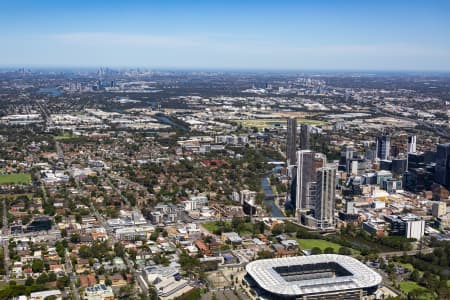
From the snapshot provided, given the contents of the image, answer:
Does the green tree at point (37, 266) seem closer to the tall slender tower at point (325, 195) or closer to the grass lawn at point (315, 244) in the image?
the grass lawn at point (315, 244)

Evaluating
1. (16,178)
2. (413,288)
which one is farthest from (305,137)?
(16,178)

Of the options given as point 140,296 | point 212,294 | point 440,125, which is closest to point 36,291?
point 140,296

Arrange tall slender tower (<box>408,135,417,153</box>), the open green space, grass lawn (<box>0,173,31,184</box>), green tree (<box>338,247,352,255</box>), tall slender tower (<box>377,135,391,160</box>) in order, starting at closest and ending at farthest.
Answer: green tree (<box>338,247,352,255</box>) < grass lawn (<box>0,173,31,184</box>) < tall slender tower (<box>377,135,391,160</box>) < tall slender tower (<box>408,135,417,153</box>) < the open green space

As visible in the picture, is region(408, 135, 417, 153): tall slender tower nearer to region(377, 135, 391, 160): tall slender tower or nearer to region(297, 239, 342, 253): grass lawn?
region(377, 135, 391, 160): tall slender tower

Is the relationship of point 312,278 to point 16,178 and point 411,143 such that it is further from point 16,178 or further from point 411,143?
point 411,143

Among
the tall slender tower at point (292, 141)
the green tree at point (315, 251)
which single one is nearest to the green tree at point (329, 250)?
the green tree at point (315, 251)

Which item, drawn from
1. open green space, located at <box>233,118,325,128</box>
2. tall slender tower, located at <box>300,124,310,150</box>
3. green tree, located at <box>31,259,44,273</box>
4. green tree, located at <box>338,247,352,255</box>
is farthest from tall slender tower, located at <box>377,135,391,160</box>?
green tree, located at <box>31,259,44,273</box>
